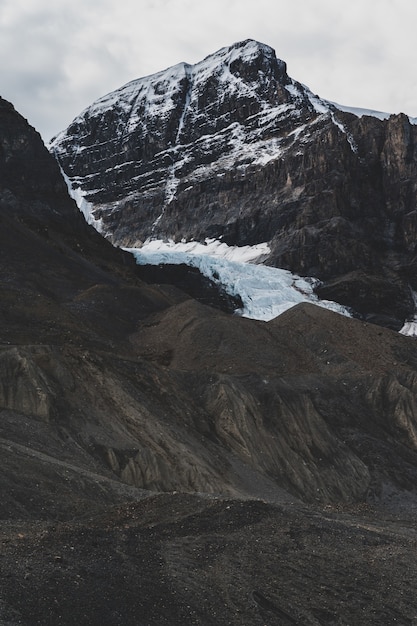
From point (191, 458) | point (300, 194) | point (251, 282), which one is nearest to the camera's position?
point (191, 458)

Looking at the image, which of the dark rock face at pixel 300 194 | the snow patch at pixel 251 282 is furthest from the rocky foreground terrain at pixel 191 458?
the dark rock face at pixel 300 194

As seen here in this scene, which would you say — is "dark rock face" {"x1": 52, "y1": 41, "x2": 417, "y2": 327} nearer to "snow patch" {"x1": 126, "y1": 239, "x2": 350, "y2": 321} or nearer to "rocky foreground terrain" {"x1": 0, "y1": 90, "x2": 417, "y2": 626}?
"snow patch" {"x1": 126, "y1": 239, "x2": 350, "y2": 321}

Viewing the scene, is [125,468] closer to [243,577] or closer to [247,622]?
[243,577]

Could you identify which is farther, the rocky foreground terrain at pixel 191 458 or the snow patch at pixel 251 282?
the snow patch at pixel 251 282

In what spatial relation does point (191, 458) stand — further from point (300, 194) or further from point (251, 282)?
point (300, 194)

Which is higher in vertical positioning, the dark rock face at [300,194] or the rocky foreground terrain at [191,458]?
the dark rock face at [300,194]

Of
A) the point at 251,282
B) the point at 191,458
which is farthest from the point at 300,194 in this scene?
the point at 191,458

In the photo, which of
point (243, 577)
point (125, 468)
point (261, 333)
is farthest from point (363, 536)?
point (261, 333)

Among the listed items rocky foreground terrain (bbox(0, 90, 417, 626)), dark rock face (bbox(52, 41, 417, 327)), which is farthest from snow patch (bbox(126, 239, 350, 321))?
rocky foreground terrain (bbox(0, 90, 417, 626))

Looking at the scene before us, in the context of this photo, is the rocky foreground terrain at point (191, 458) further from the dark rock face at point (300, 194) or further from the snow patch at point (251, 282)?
the dark rock face at point (300, 194)
